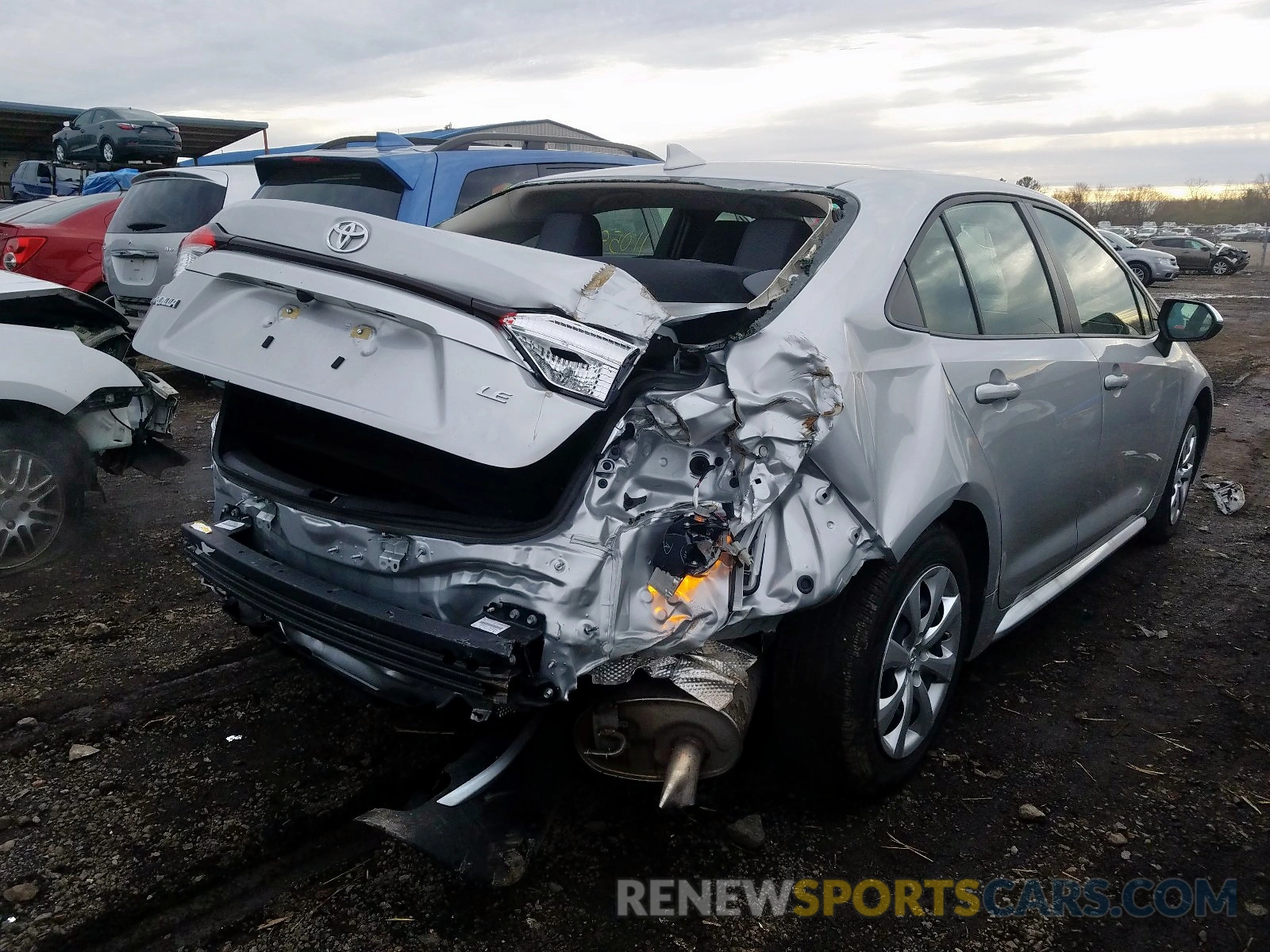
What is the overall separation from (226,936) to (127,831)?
0.56 metres

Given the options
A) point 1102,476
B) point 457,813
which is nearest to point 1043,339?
point 1102,476

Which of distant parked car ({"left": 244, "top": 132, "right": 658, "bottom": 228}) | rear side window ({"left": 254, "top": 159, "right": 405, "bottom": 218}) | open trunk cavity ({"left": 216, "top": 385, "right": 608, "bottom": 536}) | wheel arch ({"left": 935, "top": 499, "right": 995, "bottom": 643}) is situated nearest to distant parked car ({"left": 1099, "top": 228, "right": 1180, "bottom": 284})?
distant parked car ({"left": 244, "top": 132, "right": 658, "bottom": 228})

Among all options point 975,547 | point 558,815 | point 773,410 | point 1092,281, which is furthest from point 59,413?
point 1092,281

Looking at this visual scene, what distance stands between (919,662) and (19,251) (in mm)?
8881

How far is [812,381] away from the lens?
2328 millimetres

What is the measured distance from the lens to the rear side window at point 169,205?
7.86 meters

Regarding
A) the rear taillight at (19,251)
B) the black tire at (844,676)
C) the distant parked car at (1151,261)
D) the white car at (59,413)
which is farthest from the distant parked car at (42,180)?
the distant parked car at (1151,261)

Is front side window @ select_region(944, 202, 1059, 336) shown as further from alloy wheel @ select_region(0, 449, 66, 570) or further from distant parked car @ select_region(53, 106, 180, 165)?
distant parked car @ select_region(53, 106, 180, 165)

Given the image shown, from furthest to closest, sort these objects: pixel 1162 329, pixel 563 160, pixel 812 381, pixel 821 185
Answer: pixel 563 160
pixel 1162 329
pixel 821 185
pixel 812 381

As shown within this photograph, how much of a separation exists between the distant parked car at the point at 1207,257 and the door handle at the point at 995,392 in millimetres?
35900

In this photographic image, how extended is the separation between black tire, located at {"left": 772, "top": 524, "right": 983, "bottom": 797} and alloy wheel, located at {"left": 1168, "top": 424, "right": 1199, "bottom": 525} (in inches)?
110

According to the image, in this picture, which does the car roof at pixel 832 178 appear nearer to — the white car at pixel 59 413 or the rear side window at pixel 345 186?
the rear side window at pixel 345 186

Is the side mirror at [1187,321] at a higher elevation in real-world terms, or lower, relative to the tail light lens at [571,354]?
lower

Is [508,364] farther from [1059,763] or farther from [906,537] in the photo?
[1059,763]
